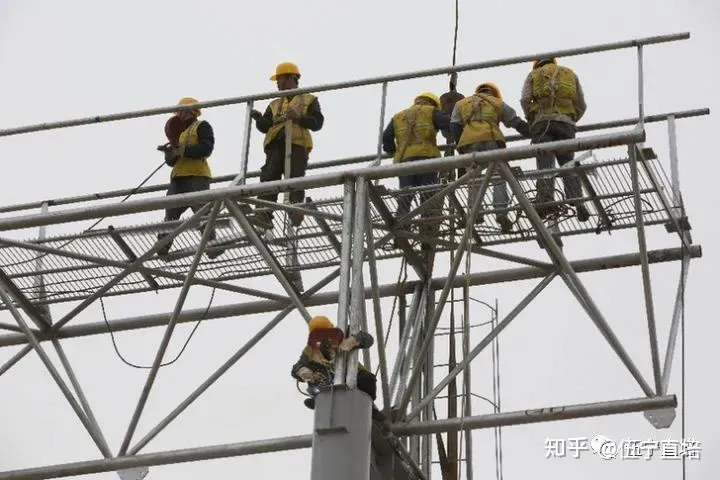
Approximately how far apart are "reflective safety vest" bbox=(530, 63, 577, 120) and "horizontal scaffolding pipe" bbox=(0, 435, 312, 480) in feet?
18.0

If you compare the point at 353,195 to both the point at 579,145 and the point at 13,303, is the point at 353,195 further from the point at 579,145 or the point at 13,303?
the point at 13,303

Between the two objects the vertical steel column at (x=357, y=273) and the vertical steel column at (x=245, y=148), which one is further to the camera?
the vertical steel column at (x=245, y=148)

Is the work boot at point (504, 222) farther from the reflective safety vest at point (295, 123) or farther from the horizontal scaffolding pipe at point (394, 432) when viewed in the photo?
the horizontal scaffolding pipe at point (394, 432)

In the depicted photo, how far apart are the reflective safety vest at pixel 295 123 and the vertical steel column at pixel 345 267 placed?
304 cm

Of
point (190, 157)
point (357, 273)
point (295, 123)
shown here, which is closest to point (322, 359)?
point (357, 273)

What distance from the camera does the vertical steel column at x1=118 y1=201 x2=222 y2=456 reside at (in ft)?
87.1

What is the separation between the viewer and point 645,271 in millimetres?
25547

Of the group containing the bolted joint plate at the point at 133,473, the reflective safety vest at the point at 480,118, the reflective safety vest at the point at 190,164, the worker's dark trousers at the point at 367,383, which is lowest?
the worker's dark trousers at the point at 367,383

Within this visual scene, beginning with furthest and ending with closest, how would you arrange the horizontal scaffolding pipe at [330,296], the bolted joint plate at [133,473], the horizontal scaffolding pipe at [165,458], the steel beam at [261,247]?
the horizontal scaffolding pipe at [330,296] → the bolted joint plate at [133,473] → the steel beam at [261,247] → the horizontal scaffolding pipe at [165,458]

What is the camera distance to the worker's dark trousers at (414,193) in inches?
1092

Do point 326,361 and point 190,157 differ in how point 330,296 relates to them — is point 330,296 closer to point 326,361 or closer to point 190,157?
point 190,157

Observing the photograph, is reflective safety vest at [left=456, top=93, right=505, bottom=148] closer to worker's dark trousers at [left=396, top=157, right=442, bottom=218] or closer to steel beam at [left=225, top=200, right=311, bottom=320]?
worker's dark trousers at [left=396, top=157, right=442, bottom=218]

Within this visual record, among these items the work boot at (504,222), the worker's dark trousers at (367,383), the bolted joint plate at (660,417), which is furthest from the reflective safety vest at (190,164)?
the bolted joint plate at (660,417)

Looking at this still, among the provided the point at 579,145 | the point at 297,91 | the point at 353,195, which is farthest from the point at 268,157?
the point at 579,145
